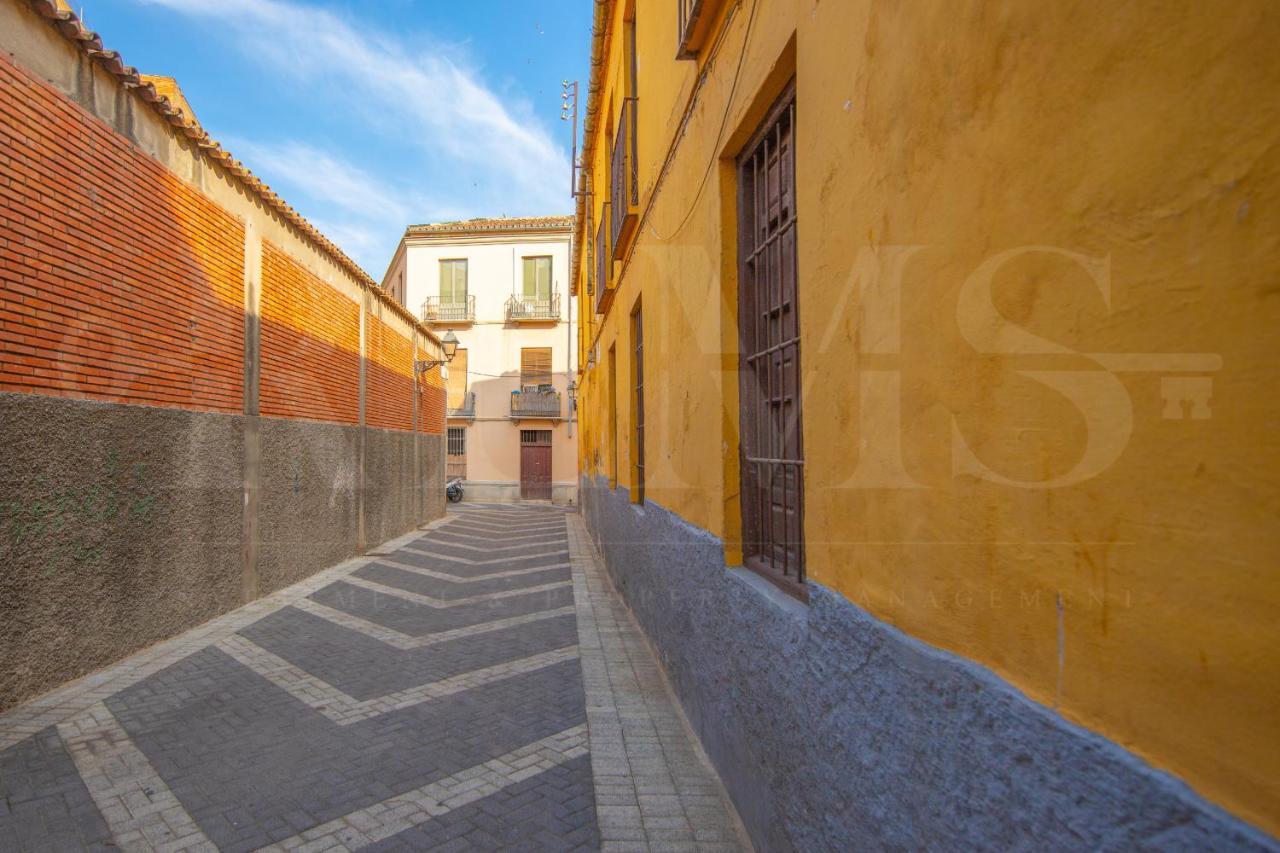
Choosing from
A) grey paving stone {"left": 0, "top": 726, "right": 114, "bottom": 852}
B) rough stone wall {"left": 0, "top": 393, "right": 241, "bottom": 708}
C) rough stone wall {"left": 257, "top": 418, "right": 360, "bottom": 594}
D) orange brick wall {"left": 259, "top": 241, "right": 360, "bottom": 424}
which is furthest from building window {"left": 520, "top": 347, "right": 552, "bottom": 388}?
grey paving stone {"left": 0, "top": 726, "right": 114, "bottom": 852}

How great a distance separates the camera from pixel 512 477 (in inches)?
1021

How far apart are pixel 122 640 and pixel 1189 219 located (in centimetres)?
674

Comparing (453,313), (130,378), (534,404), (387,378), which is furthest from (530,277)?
(130,378)

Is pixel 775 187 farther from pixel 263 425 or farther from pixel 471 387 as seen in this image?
pixel 471 387

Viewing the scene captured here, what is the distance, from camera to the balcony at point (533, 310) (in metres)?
25.9

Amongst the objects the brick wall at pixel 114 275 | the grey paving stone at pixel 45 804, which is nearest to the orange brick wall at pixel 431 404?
the brick wall at pixel 114 275

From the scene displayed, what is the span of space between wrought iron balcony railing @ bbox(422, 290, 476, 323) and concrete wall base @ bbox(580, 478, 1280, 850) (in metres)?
24.0

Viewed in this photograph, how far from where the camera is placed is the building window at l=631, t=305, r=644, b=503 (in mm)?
7059

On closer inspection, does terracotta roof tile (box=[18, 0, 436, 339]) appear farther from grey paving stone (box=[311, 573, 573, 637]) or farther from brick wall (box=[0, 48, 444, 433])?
grey paving stone (box=[311, 573, 573, 637])

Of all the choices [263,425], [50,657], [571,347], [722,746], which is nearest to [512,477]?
[571,347]

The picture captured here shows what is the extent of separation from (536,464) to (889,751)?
2473 cm

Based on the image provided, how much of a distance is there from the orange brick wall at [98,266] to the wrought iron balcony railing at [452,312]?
19.3 m

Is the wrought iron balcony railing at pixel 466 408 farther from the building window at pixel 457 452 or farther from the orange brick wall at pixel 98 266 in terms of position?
the orange brick wall at pixel 98 266

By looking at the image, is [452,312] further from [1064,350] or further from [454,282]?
[1064,350]
